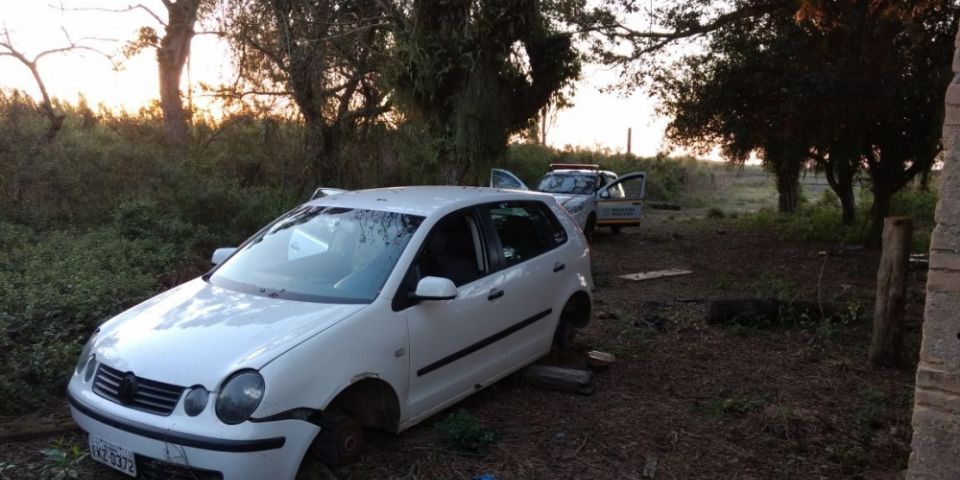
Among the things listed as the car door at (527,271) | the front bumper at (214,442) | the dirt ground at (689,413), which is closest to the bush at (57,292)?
the dirt ground at (689,413)

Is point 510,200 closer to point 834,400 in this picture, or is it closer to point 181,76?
point 834,400

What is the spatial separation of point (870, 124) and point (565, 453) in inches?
475

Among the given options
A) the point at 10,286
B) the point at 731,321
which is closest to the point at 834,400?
the point at 731,321

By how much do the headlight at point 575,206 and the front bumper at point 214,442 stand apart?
12.2m

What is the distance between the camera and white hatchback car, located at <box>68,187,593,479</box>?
3592mm

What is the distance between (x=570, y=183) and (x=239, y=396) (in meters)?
13.9

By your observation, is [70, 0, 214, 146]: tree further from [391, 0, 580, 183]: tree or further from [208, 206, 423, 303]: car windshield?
[208, 206, 423, 303]: car windshield

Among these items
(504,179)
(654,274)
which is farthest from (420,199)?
(504,179)

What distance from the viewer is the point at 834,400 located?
5684 millimetres

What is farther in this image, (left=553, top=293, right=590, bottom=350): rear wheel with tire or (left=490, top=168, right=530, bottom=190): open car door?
(left=490, top=168, right=530, bottom=190): open car door

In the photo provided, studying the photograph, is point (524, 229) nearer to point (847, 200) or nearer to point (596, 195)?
point (596, 195)

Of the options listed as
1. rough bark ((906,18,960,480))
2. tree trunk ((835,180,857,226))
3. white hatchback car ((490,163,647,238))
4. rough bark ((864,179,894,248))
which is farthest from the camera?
tree trunk ((835,180,857,226))

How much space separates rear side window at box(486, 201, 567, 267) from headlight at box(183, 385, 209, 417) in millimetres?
2507

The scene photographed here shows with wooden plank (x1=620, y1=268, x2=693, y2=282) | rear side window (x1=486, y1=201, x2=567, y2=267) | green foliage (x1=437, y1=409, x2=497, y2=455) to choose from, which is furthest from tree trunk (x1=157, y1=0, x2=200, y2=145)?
green foliage (x1=437, y1=409, x2=497, y2=455)
